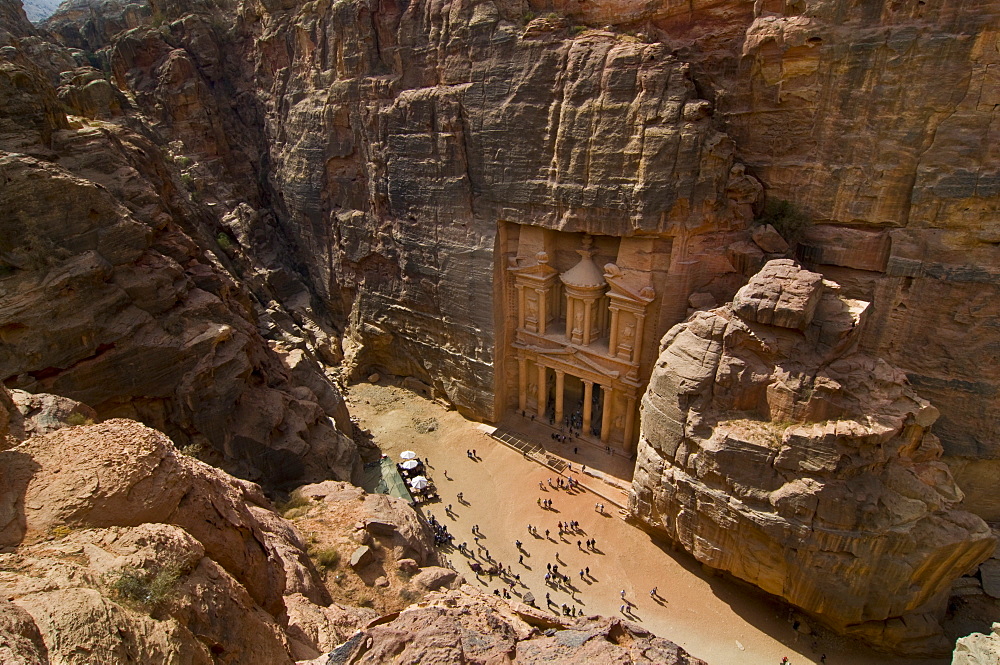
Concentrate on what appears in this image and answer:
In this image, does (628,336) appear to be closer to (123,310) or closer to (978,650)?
(978,650)

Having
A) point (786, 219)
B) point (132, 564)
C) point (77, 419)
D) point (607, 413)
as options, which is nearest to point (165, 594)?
point (132, 564)

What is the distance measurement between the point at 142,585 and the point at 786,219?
21292 millimetres

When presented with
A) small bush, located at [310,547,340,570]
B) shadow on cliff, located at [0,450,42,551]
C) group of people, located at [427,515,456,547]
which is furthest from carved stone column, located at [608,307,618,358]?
shadow on cliff, located at [0,450,42,551]

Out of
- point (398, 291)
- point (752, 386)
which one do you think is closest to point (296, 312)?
point (398, 291)

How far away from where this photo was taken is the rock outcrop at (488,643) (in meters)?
5.48

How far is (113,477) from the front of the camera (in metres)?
6.18

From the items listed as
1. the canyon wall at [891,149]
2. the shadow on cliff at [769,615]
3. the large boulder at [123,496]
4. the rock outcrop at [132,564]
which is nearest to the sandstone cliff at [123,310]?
the large boulder at [123,496]

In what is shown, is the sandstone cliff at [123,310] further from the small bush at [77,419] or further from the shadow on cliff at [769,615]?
the shadow on cliff at [769,615]

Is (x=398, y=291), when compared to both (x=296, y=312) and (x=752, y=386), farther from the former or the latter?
(x=752, y=386)

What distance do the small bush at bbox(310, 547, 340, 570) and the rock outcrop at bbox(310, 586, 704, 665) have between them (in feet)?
17.4

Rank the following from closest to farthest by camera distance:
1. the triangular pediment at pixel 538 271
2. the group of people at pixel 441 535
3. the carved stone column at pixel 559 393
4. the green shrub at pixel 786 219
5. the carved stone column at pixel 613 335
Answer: the green shrub at pixel 786 219 < the group of people at pixel 441 535 < the carved stone column at pixel 613 335 < the triangular pediment at pixel 538 271 < the carved stone column at pixel 559 393

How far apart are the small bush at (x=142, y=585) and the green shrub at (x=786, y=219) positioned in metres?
20.6

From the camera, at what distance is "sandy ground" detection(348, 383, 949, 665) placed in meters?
16.8

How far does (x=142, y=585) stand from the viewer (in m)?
5.12
